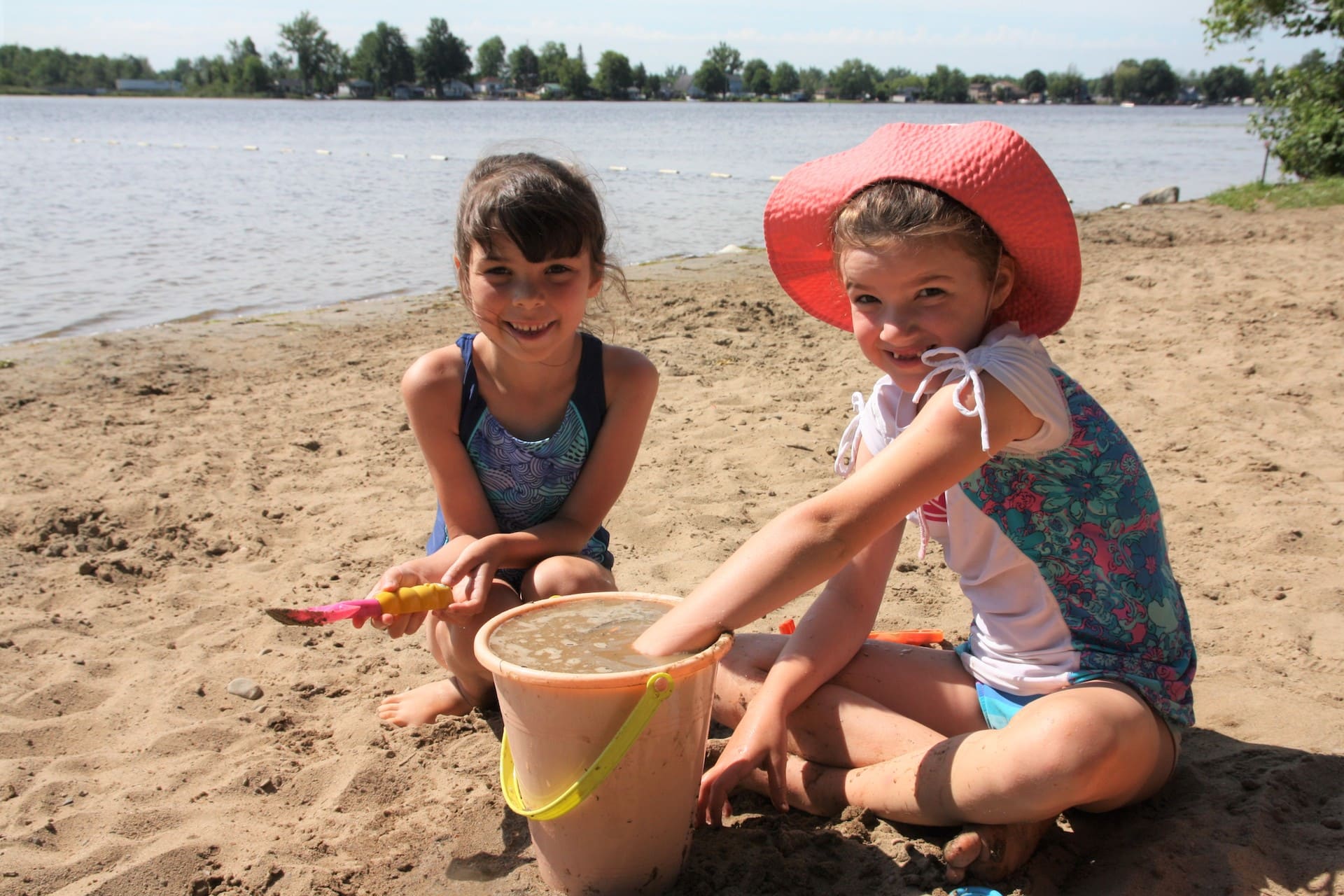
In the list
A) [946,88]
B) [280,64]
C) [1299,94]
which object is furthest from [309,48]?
[1299,94]

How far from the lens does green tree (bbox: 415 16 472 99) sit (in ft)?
307

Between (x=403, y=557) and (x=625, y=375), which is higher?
(x=625, y=375)

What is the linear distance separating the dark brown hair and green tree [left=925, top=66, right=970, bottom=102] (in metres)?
97.9

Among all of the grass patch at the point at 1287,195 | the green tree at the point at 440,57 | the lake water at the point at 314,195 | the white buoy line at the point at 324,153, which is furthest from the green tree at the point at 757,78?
the grass patch at the point at 1287,195

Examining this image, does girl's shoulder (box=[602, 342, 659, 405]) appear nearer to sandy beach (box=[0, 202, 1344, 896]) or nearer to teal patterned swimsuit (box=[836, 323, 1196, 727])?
sandy beach (box=[0, 202, 1344, 896])

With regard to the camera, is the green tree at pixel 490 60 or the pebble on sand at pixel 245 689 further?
the green tree at pixel 490 60

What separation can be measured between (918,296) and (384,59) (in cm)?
10258

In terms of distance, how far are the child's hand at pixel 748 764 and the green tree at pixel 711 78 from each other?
338ft

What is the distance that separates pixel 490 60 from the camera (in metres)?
105

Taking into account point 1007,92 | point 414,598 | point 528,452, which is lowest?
point 414,598

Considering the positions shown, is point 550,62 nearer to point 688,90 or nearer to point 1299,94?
point 688,90

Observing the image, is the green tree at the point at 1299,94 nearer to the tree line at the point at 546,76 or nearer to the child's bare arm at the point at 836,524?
the child's bare arm at the point at 836,524

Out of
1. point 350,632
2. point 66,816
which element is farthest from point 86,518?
point 66,816

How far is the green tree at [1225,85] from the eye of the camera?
85312 millimetres
